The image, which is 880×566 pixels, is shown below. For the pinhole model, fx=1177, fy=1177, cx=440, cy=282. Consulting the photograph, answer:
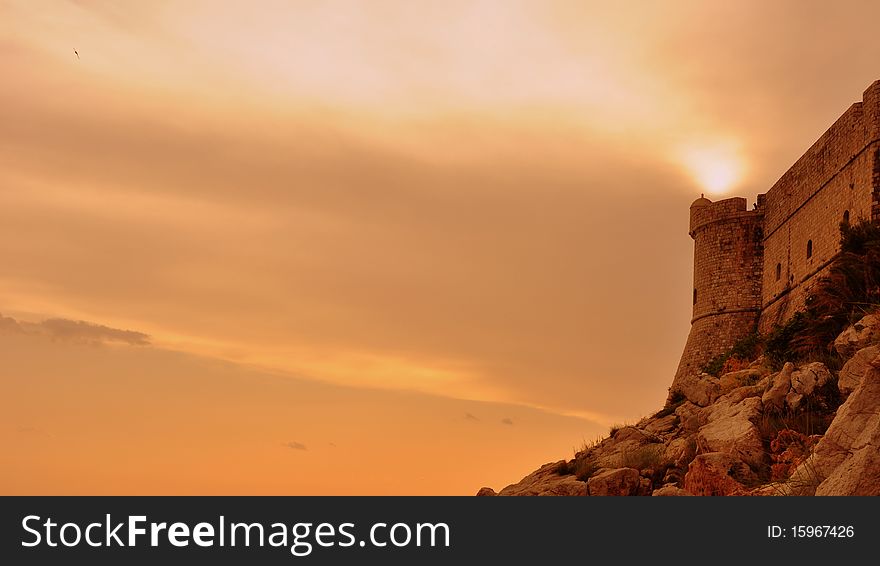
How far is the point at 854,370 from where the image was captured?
54.1ft

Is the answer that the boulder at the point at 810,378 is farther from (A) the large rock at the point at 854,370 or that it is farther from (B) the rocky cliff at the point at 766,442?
(A) the large rock at the point at 854,370

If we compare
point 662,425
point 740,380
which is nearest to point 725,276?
point 662,425

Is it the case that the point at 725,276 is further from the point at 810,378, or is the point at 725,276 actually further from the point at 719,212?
the point at 810,378

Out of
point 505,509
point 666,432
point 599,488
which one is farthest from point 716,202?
point 505,509

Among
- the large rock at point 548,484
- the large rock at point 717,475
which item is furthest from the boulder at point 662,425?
the large rock at point 717,475

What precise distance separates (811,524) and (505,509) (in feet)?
9.96

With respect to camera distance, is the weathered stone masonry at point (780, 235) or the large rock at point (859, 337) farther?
the weathered stone masonry at point (780, 235)

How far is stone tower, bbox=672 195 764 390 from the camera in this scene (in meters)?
32.8

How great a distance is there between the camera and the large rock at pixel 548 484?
715 inches

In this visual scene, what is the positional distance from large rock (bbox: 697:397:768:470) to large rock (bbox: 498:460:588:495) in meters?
2.04

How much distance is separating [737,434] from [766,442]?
1.41 feet

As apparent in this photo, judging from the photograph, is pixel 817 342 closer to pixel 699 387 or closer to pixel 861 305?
pixel 861 305

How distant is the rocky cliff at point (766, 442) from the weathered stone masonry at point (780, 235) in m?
5.09

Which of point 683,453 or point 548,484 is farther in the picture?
point 548,484
